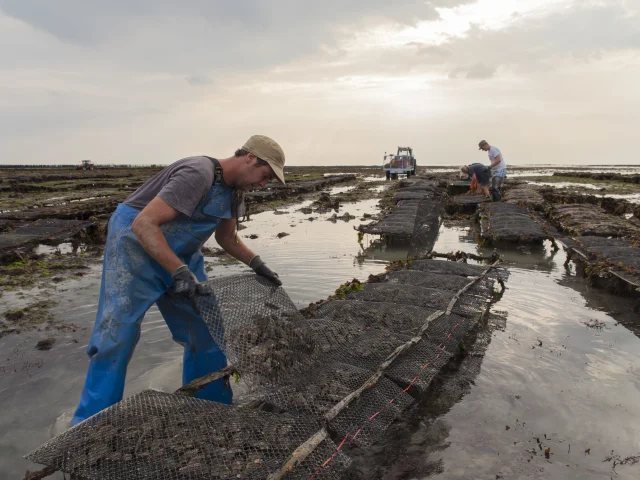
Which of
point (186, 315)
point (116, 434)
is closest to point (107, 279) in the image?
point (186, 315)

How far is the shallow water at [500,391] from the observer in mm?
3326

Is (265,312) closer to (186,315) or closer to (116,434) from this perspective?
(186,315)

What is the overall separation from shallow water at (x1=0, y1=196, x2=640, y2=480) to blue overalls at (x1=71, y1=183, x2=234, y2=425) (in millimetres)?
1101

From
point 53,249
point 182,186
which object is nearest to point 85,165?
point 53,249

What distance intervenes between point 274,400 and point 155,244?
130 centimetres

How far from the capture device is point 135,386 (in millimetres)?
4465

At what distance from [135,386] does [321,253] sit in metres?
6.51

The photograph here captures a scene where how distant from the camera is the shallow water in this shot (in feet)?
10.9

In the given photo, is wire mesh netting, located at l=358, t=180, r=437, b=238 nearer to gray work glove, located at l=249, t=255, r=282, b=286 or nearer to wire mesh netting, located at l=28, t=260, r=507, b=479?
wire mesh netting, located at l=28, t=260, r=507, b=479

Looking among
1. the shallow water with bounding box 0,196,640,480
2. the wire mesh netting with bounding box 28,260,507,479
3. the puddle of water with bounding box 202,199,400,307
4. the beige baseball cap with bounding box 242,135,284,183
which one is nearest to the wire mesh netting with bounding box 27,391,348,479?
the wire mesh netting with bounding box 28,260,507,479

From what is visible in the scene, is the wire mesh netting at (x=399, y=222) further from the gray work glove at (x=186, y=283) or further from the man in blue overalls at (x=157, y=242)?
the gray work glove at (x=186, y=283)

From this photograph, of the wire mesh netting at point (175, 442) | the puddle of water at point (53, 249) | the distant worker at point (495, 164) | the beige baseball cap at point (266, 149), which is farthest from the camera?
the distant worker at point (495, 164)

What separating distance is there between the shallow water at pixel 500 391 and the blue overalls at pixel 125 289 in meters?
1.10

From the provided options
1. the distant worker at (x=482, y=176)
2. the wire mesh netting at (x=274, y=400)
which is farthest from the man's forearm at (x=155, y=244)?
the distant worker at (x=482, y=176)
